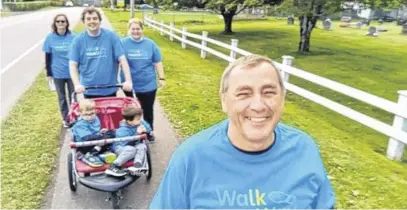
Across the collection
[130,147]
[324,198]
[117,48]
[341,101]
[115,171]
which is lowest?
[341,101]

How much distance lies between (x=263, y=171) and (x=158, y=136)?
507 centimetres

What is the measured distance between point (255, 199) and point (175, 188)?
355 mm

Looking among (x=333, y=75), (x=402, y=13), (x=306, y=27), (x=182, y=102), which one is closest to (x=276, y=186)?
(x=182, y=102)

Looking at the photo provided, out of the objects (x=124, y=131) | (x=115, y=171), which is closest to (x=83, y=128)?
(x=124, y=131)

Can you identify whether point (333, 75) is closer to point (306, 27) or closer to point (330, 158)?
point (306, 27)

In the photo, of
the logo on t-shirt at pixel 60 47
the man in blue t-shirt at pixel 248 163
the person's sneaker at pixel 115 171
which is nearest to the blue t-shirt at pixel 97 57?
the logo on t-shirt at pixel 60 47

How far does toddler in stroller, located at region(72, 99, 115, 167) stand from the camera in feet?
14.8

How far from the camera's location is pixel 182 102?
929 centimetres

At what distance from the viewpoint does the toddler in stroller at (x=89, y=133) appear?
4.51 m

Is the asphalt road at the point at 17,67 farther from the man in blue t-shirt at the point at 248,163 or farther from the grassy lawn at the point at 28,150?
the man in blue t-shirt at the point at 248,163

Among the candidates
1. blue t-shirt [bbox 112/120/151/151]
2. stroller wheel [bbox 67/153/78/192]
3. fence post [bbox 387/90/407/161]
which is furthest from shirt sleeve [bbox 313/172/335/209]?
fence post [bbox 387/90/407/161]

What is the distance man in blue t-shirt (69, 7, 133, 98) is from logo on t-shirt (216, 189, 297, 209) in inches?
147

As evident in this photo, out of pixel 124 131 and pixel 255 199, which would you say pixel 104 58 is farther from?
pixel 255 199

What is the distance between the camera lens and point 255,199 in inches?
74.0
